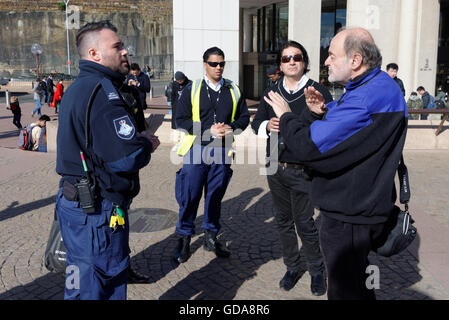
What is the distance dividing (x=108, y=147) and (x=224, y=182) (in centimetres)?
234

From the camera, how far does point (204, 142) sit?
454cm

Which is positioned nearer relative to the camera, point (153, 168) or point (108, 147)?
point (108, 147)

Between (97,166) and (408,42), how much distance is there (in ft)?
55.9

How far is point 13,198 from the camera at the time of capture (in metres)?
6.70

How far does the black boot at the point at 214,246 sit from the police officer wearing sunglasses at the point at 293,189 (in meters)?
0.80

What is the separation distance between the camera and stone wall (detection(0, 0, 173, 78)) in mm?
64125

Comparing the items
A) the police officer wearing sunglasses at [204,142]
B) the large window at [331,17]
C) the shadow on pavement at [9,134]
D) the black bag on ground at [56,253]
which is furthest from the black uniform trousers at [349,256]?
the large window at [331,17]

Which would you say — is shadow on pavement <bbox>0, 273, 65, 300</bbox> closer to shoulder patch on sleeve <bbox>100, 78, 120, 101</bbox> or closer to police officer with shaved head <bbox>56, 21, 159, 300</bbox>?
police officer with shaved head <bbox>56, 21, 159, 300</bbox>

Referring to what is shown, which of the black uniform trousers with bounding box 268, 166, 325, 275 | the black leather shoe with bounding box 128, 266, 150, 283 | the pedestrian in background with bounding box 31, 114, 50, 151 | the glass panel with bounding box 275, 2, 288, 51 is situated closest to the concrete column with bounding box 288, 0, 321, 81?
the glass panel with bounding box 275, 2, 288, 51

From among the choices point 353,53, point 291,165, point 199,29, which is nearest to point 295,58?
point 291,165

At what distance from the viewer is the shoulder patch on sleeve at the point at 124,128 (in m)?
2.43

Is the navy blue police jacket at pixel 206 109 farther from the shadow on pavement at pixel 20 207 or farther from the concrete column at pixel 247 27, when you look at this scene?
the concrete column at pixel 247 27
